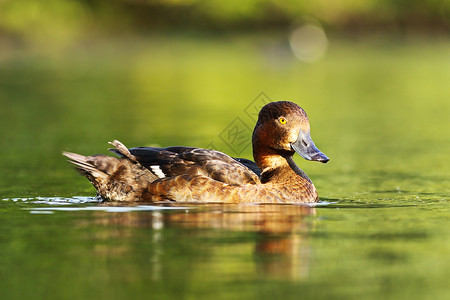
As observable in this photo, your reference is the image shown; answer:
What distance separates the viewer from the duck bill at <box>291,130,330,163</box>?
9734 millimetres

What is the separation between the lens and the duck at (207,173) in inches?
382

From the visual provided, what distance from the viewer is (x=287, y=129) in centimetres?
995

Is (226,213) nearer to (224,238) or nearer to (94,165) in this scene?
(224,238)

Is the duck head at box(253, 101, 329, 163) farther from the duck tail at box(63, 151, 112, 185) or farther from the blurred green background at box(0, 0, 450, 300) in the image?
the duck tail at box(63, 151, 112, 185)

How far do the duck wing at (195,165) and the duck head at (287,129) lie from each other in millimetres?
430

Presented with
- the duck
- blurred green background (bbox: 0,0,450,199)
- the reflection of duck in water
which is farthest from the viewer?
blurred green background (bbox: 0,0,450,199)

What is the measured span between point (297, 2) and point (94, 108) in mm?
42884

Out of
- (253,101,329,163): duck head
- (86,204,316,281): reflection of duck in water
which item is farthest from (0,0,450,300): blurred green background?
(253,101,329,163): duck head

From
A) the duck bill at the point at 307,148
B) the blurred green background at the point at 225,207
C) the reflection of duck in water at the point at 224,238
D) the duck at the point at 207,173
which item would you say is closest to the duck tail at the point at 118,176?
the duck at the point at 207,173

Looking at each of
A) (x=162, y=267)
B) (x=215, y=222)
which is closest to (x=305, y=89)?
(x=215, y=222)

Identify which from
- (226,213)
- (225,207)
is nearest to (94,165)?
(225,207)

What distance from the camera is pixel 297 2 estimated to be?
63969 millimetres

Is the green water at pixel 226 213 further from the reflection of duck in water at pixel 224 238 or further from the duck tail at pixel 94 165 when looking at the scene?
the duck tail at pixel 94 165

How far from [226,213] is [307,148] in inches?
51.4
